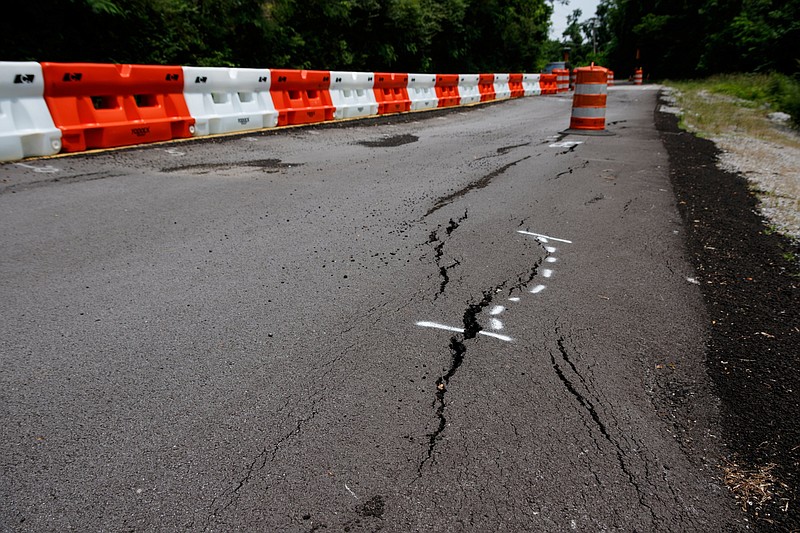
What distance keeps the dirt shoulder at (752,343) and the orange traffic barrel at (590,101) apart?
18.4ft

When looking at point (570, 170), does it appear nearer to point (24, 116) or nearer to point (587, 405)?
point (587, 405)

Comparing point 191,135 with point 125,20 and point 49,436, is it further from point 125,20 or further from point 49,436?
point 49,436

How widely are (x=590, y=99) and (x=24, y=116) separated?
30.3 ft

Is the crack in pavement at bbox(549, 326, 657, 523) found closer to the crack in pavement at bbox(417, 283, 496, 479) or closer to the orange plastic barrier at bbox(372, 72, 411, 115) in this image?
the crack in pavement at bbox(417, 283, 496, 479)

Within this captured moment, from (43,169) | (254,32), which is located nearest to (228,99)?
(43,169)

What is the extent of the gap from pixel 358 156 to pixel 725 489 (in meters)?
6.89

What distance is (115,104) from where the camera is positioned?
27.4 ft

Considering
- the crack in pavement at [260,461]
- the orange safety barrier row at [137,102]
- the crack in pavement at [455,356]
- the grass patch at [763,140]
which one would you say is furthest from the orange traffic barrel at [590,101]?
the crack in pavement at [260,461]

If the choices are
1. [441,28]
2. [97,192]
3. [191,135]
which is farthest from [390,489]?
[441,28]

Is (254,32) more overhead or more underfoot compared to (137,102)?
more overhead

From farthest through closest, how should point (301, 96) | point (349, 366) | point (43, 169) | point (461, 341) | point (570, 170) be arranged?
point (301, 96)
point (570, 170)
point (43, 169)
point (461, 341)
point (349, 366)

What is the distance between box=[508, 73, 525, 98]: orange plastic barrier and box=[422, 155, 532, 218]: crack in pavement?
56.2ft

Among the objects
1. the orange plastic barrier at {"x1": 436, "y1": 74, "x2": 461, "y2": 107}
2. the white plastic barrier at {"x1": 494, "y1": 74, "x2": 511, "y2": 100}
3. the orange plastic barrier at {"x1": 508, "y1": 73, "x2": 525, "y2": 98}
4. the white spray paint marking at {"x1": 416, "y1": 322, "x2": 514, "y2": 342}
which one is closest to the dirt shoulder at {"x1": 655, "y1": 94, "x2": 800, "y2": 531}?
the white spray paint marking at {"x1": 416, "y1": 322, "x2": 514, "y2": 342}

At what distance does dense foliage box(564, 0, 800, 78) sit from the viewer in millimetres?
29719
